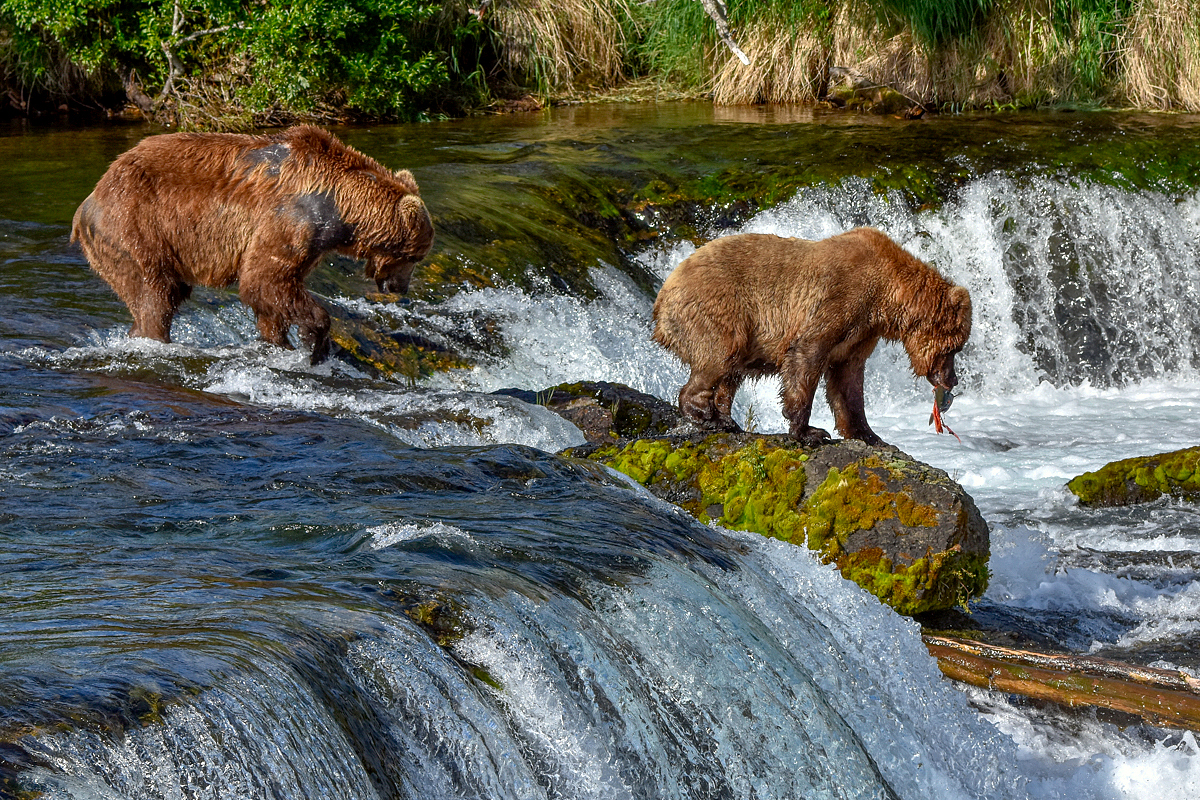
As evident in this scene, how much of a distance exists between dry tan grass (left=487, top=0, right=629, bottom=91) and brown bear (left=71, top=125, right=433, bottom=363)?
1409 cm

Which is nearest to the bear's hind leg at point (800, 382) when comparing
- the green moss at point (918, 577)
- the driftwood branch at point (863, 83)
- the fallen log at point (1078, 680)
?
the green moss at point (918, 577)

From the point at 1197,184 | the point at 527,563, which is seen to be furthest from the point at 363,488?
the point at 1197,184

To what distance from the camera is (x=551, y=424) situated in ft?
25.7

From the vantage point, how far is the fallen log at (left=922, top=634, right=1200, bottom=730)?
5.31m

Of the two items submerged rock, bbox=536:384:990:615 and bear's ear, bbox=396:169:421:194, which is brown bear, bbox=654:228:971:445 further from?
bear's ear, bbox=396:169:421:194

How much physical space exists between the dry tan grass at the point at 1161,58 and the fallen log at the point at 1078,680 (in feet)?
48.8

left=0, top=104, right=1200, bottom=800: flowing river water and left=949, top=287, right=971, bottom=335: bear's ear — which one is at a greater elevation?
left=949, top=287, right=971, bottom=335: bear's ear

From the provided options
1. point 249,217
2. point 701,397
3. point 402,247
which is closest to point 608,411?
point 701,397

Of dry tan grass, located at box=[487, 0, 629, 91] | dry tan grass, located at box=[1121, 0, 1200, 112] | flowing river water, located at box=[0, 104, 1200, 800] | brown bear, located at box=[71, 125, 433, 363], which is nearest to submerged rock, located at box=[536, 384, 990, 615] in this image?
flowing river water, located at box=[0, 104, 1200, 800]

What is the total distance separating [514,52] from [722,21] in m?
3.69

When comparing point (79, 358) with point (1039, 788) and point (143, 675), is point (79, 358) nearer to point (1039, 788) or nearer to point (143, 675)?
point (143, 675)

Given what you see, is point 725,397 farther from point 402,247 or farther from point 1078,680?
point 1078,680

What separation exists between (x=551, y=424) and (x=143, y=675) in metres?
4.39

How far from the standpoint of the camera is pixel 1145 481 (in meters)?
8.61
